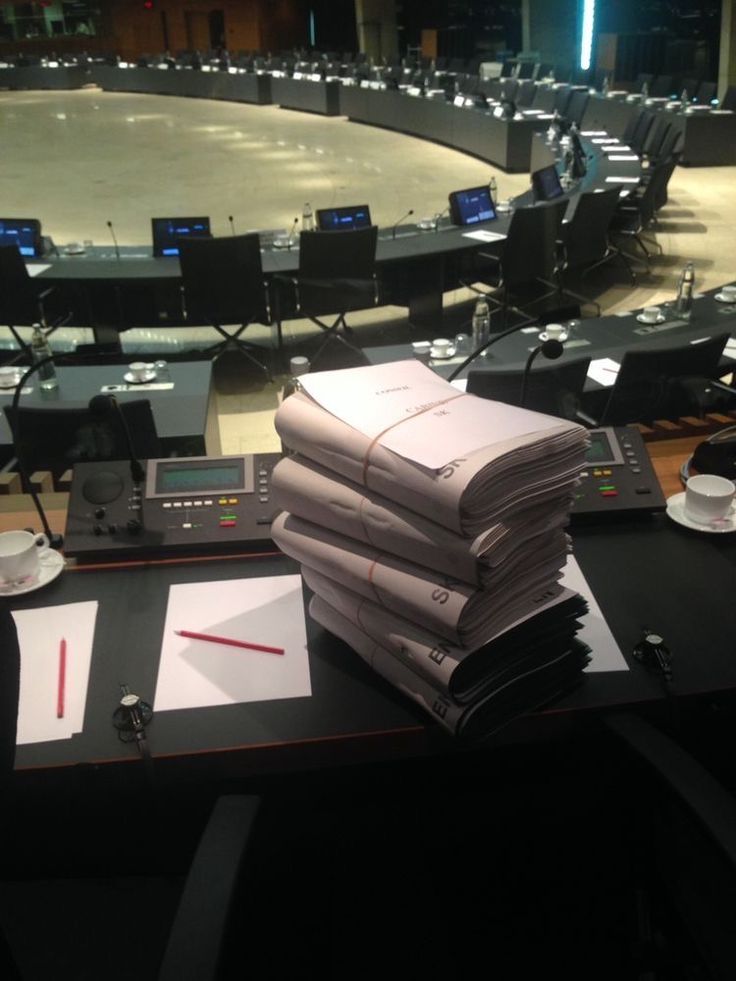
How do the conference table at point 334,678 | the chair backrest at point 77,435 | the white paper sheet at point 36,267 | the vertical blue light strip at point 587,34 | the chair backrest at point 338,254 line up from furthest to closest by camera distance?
the vertical blue light strip at point 587,34
the white paper sheet at point 36,267
the chair backrest at point 338,254
the chair backrest at point 77,435
the conference table at point 334,678

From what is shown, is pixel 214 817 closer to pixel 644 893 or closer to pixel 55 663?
pixel 55 663

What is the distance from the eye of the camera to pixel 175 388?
11.9ft

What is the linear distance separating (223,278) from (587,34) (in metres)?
12.2

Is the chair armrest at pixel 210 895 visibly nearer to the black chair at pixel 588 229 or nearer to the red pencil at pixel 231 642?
the red pencil at pixel 231 642

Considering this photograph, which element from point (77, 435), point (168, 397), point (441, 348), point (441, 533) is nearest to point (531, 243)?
point (441, 348)

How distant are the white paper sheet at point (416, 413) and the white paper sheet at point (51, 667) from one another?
0.60 m

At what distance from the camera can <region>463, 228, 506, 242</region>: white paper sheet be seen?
5637mm

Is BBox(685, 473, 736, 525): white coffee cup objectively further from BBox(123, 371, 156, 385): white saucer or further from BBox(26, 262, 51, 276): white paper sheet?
BBox(26, 262, 51, 276): white paper sheet

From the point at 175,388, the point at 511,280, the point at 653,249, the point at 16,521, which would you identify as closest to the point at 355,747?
the point at 16,521

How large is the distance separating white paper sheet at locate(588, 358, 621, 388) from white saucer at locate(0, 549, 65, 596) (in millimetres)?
2403

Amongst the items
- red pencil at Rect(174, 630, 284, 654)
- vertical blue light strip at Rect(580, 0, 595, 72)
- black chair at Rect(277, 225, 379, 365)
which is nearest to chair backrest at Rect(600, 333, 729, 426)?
red pencil at Rect(174, 630, 284, 654)

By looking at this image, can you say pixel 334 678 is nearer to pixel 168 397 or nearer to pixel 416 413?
pixel 416 413

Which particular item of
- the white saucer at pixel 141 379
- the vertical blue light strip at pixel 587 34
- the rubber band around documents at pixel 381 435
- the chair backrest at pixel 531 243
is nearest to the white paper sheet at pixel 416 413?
the rubber band around documents at pixel 381 435

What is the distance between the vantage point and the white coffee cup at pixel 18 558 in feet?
5.35
